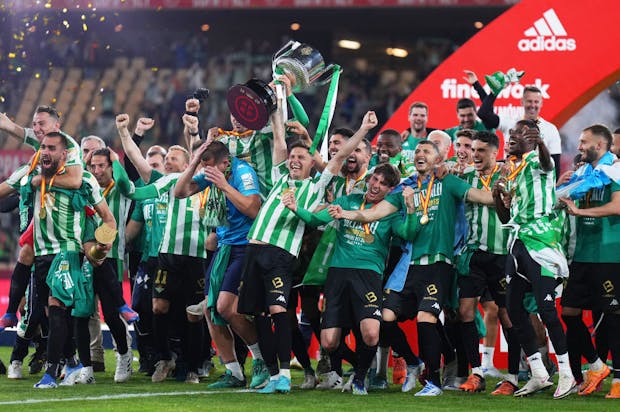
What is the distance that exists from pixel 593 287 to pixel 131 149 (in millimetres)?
3888

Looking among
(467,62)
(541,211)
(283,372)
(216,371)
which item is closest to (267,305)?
(283,372)

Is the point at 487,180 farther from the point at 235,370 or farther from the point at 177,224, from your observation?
the point at 177,224

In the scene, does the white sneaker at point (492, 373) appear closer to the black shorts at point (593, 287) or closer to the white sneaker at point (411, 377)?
the white sneaker at point (411, 377)

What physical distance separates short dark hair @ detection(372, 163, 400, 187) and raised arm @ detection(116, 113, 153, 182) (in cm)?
221

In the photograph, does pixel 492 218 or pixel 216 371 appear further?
pixel 216 371

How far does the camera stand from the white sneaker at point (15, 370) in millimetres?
10438

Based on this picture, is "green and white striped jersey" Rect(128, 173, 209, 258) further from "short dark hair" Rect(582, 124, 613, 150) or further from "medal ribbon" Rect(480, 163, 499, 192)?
"short dark hair" Rect(582, 124, 613, 150)

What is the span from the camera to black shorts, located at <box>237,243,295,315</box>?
8.77 metres

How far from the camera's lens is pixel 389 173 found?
9.00 metres

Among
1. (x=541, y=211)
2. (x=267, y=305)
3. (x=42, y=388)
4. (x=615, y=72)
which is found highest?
(x=615, y=72)

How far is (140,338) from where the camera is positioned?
35.9ft

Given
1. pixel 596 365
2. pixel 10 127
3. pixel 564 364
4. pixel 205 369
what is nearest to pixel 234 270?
pixel 205 369

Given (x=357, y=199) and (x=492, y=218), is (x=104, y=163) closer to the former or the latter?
(x=357, y=199)

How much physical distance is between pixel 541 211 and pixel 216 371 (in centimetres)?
399
